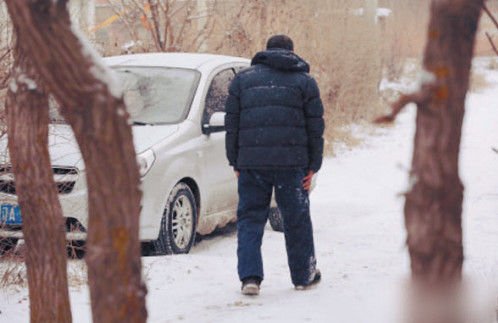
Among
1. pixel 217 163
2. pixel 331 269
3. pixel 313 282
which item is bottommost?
pixel 331 269

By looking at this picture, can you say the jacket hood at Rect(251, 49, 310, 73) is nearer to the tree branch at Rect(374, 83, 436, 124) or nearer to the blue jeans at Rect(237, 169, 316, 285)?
the blue jeans at Rect(237, 169, 316, 285)

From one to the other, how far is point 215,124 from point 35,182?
4.02m

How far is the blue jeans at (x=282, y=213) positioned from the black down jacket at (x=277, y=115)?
103 mm

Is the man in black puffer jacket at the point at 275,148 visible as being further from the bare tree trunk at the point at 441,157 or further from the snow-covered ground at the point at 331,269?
the bare tree trunk at the point at 441,157

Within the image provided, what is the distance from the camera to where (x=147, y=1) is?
1549cm

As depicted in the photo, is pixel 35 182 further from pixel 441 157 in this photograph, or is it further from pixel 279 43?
pixel 279 43

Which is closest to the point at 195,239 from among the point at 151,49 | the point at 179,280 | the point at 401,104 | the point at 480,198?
the point at 179,280

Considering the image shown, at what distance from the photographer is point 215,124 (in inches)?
362

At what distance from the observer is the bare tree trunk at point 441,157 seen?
3311 mm

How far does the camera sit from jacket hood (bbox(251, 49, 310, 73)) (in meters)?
7.47

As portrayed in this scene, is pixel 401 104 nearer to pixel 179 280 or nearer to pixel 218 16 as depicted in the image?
pixel 179 280

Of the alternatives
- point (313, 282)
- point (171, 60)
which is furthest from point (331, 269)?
point (171, 60)

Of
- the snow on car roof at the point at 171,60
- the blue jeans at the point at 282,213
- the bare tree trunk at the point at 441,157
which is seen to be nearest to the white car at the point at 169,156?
the snow on car roof at the point at 171,60

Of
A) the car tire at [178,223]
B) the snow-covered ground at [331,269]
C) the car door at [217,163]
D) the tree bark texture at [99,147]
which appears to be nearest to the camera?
the tree bark texture at [99,147]
